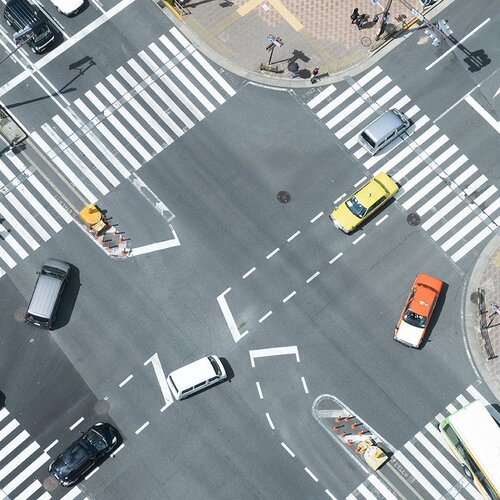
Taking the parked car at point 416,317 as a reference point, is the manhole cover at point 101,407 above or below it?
above

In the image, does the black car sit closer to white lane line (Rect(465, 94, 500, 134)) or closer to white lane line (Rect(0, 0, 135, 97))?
white lane line (Rect(0, 0, 135, 97))

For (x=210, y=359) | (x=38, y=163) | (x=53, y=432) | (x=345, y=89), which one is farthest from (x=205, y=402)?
(x=345, y=89)

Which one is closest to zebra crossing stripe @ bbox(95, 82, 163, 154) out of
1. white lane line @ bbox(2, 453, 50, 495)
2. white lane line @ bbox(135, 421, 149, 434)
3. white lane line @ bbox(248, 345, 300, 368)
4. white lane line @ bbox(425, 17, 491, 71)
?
white lane line @ bbox(248, 345, 300, 368)

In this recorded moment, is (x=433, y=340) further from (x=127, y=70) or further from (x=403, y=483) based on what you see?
(x=127, y=70)

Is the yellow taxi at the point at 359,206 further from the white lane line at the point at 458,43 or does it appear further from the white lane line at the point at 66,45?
the white lane line at the point at 66,45

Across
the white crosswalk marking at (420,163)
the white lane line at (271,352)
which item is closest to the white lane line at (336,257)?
the white crosswalk marking at (420,163)
